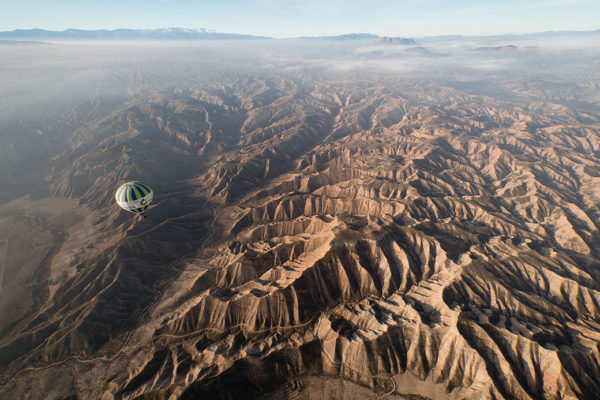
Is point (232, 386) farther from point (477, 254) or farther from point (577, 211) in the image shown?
point (577, 211)

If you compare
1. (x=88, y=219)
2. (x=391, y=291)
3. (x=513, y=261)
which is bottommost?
(x=88, y=219)

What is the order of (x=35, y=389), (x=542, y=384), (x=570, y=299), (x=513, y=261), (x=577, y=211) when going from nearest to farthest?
(x=542, y=384), (x=35, y=389), (x=570, y=299), (x=513, y=261), (x=577, y=211)

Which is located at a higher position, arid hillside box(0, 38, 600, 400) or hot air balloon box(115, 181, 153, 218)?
hot air balloon box(115, 181, 153, 218)

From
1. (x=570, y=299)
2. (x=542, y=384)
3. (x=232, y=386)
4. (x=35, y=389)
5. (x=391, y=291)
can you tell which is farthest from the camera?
(x=391, y=291)

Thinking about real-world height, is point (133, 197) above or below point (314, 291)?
above

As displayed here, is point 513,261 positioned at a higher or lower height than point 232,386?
higher

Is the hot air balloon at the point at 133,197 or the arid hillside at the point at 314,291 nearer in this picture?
the arid hillside at the point at 314,291

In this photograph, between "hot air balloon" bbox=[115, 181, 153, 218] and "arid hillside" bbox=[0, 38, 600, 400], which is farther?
"hot air balloon" bbox=[115, 181, 153, 218]

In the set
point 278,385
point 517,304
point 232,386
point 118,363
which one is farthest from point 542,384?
point 118,363

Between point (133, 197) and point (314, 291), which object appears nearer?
point (133, 197)

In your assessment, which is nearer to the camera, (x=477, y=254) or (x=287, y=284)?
(x=287, y=284)

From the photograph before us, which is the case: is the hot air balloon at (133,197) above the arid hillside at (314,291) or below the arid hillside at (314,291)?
above
